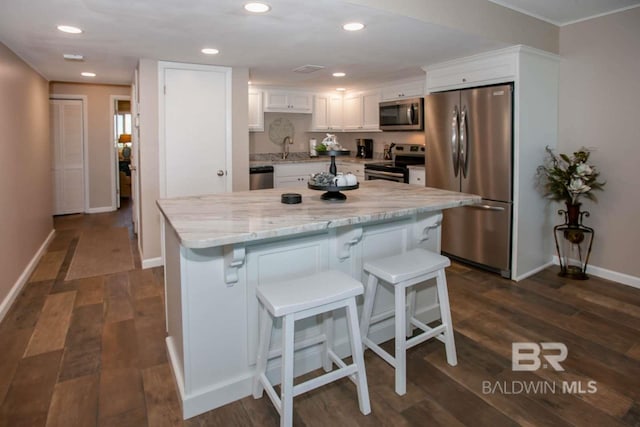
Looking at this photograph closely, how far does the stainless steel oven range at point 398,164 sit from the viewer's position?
5059mm

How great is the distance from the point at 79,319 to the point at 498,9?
158 inches

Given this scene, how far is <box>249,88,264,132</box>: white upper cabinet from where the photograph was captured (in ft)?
19.0

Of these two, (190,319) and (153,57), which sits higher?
(153,57)

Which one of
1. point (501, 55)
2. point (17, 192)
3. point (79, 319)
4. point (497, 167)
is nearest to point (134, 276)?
point (79, 319)

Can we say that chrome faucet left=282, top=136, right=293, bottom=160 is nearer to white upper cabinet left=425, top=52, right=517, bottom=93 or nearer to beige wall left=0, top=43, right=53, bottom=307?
white upper cabinet left=425, top=52, right=517, bottom=93

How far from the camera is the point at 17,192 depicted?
369 cm

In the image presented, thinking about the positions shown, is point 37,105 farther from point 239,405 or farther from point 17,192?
point 239,405

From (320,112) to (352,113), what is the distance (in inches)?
20.1

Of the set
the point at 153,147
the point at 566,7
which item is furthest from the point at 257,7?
the point at 566,7

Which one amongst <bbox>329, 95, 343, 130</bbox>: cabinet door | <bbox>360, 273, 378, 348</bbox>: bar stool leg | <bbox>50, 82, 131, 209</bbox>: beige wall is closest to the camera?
<bbox>360, 273, 378, 348</bbox>: bar stool leg

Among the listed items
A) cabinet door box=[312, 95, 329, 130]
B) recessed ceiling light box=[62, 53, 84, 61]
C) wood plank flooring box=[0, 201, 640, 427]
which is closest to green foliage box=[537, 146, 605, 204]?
wood plank flooring box=[0, 201, 640, 427]

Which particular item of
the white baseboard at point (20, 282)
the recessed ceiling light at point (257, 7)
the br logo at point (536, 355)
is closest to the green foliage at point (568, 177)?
the br logo at point (536, 355)

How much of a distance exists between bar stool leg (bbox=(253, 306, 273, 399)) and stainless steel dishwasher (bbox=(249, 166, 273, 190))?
361 cm

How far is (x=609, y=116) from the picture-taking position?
3.62 m
